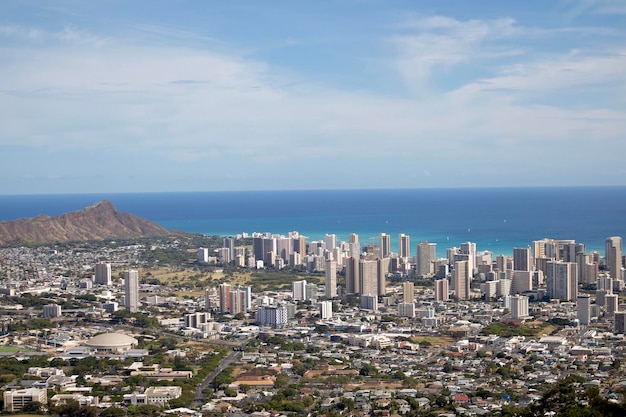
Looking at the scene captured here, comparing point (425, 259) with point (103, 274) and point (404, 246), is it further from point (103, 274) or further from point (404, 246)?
point (103, 274)

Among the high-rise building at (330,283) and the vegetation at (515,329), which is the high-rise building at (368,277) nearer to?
the high-rise building at (330,283)

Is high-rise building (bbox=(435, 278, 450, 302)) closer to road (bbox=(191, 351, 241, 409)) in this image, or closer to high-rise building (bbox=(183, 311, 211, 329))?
high-rise building (bbox=(183, 311, 211, 329))

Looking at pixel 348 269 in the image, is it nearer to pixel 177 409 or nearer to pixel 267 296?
pixel 267 296

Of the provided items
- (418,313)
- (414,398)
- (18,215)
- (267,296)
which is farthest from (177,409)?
(18,215)

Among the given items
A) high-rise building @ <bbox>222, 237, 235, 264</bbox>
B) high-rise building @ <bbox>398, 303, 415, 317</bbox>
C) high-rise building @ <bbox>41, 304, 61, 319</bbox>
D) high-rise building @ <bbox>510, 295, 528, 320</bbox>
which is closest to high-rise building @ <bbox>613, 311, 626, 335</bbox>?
high-rise building @ <bbox>510, 295, 528, 320</bbox>

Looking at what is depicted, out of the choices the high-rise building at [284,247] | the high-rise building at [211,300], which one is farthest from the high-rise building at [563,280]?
the high-rise building at [284,247]

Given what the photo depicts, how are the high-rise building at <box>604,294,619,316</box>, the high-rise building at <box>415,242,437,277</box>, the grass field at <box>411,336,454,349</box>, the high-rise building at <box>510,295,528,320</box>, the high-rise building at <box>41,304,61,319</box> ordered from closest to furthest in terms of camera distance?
the grass field at <box>411,336,454,349</box> → the high-rise building at <box>604,294,619,316</box> → the high-rise building at <box>510,295,528,320</box> → the high-rise building at <box>41,304,61,319</box> → the high-rise building at <box>415,242,437,277</box>
